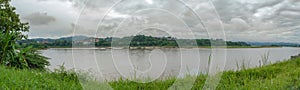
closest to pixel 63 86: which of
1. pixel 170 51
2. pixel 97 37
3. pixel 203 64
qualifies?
pixel 97 37

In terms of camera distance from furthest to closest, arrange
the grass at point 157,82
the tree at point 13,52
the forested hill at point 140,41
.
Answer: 1. the tree at point 13,52
2. the grass at point 157,82
3. the forested hill at point 140,41

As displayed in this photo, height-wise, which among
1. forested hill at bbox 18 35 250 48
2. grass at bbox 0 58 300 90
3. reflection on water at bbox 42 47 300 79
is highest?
forested hill at bbox 18 35 250 48

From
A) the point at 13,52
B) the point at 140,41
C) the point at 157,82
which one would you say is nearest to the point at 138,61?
the point at 157,82

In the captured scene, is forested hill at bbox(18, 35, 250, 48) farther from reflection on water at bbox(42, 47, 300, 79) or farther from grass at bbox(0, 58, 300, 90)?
grass at bbox(0, 58, 300, 90)

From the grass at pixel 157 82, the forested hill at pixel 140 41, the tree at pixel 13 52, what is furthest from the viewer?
the tree at pixel 13 52

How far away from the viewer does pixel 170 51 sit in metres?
5.11

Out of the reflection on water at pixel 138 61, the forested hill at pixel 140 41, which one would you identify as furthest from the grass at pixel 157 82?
the forested hill at pixel 140 41

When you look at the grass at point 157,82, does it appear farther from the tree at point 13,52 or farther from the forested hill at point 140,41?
the tree at point 13,52

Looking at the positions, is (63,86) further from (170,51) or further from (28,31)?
(28,31)

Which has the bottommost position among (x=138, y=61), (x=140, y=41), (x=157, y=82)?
(x=157, y=82)

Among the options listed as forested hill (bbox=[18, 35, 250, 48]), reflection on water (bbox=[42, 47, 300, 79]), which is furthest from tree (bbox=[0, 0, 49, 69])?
forested hill (bbox=[18, 35, 250, 48])

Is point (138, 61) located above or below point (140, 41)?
below

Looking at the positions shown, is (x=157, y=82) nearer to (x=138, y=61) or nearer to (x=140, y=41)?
(x=138, y=61)

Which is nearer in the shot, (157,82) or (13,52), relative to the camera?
(157,82)
